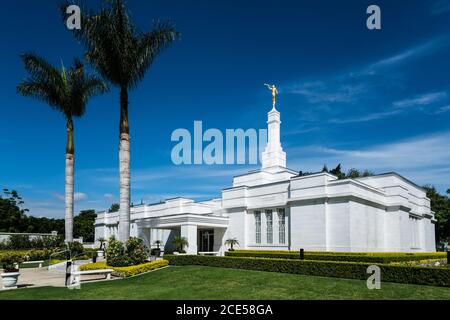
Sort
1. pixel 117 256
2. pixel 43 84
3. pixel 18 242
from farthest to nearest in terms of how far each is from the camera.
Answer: pixel 18 242 → pixel 43 84 → pixel 117 256

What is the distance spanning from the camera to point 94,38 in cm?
2119

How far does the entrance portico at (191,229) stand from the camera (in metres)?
30.5

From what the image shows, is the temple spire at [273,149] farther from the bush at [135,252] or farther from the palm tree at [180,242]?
the bush at [135,252]

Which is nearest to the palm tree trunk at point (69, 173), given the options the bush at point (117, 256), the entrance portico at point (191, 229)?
the bush at point (117, 256)

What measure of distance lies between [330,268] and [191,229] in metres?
16.1

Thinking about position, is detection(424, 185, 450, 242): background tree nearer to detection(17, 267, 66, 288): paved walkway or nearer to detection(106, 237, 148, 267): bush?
detection(106, 237, 148, 267): bush

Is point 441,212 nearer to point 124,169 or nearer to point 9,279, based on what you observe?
point 124,169

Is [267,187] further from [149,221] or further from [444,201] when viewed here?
[444,201]

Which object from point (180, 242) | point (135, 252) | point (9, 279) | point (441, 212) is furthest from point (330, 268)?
point (441, 212)

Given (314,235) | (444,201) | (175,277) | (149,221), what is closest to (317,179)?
(314,235)

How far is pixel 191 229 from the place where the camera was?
3048 centimetres

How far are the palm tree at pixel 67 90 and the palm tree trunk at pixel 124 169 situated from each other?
22.7ft

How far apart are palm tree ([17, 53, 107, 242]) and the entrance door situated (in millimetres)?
12630

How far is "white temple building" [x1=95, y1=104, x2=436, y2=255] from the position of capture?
25.6 m
